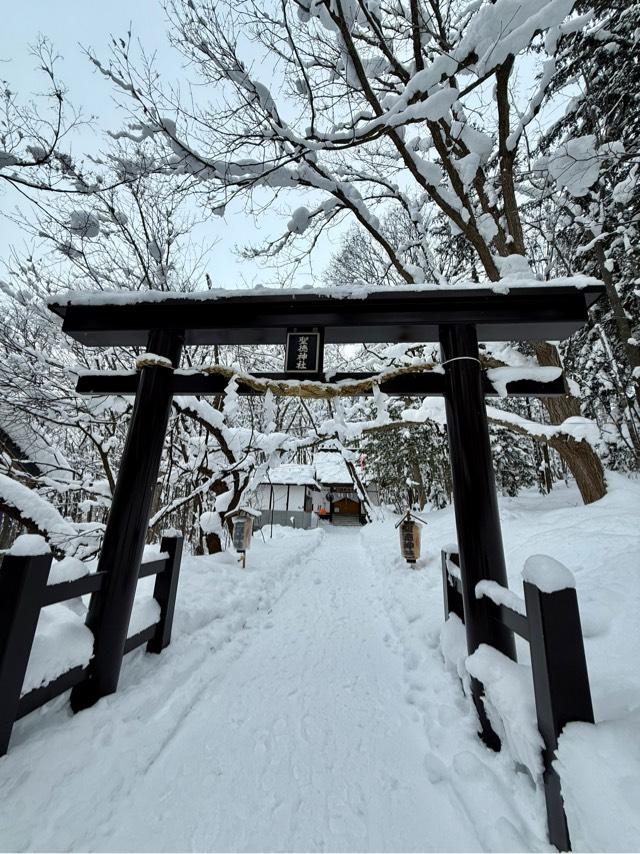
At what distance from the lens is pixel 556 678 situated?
57.8 inches

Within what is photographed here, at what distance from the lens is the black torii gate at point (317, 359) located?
269 cm

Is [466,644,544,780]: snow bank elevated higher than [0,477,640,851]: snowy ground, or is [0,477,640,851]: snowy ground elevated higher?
[466,644,544,780]: snow bank

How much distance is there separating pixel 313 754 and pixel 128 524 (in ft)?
7.30

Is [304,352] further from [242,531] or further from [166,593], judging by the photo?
[242,531]

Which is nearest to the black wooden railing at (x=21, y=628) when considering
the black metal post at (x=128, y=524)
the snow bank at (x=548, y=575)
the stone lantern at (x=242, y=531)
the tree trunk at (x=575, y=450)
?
the black metal post at (x=128, y=524)

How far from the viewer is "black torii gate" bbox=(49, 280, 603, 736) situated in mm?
2686

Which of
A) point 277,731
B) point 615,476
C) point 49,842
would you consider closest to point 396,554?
point 615,476

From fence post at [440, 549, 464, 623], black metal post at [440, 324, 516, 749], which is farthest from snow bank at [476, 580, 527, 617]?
fence post at [440, 549, 464, 623]

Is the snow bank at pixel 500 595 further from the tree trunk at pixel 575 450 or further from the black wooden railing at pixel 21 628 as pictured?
the tree trunk at pixel 575 450

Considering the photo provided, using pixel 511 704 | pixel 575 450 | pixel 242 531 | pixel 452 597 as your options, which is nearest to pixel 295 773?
pixel 511 704

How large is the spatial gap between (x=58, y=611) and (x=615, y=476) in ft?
26.9

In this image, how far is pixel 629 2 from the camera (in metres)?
6.32

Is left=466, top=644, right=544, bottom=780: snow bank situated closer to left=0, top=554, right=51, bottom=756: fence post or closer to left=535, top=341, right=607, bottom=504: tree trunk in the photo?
left=0, top=554, right=51, bottom=756: fence post

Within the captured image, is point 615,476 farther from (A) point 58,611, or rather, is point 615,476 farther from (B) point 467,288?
(A) point 58,611
